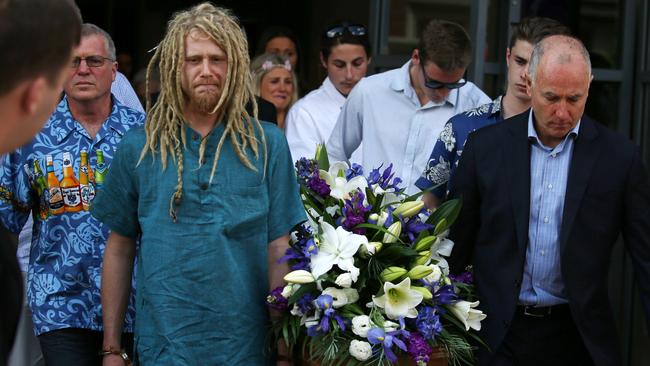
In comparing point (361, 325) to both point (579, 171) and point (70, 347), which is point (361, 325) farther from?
point (70, 347)

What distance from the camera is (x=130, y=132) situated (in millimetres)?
4320

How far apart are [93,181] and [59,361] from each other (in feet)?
2.17

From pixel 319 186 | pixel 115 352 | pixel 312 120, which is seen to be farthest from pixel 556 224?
pixel 312 120

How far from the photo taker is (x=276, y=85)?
285 inches

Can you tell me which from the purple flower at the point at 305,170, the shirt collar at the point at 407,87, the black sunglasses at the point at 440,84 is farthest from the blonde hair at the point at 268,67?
the purple flower at the point at 305,170

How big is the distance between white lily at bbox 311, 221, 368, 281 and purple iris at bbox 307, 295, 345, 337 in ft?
0.28

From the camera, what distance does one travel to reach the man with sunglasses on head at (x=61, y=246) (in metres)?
4.70

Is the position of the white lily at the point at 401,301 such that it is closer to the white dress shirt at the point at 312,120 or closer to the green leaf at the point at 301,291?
the green leaf at the point at 301,291

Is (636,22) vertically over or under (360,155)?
over

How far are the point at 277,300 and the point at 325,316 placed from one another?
17 cm

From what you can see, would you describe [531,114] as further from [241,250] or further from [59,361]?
[59,361]

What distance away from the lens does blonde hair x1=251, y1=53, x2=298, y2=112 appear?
7230 millimetres

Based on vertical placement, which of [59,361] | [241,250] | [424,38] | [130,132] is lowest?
[59,361]

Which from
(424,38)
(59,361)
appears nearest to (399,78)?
(424,38)
